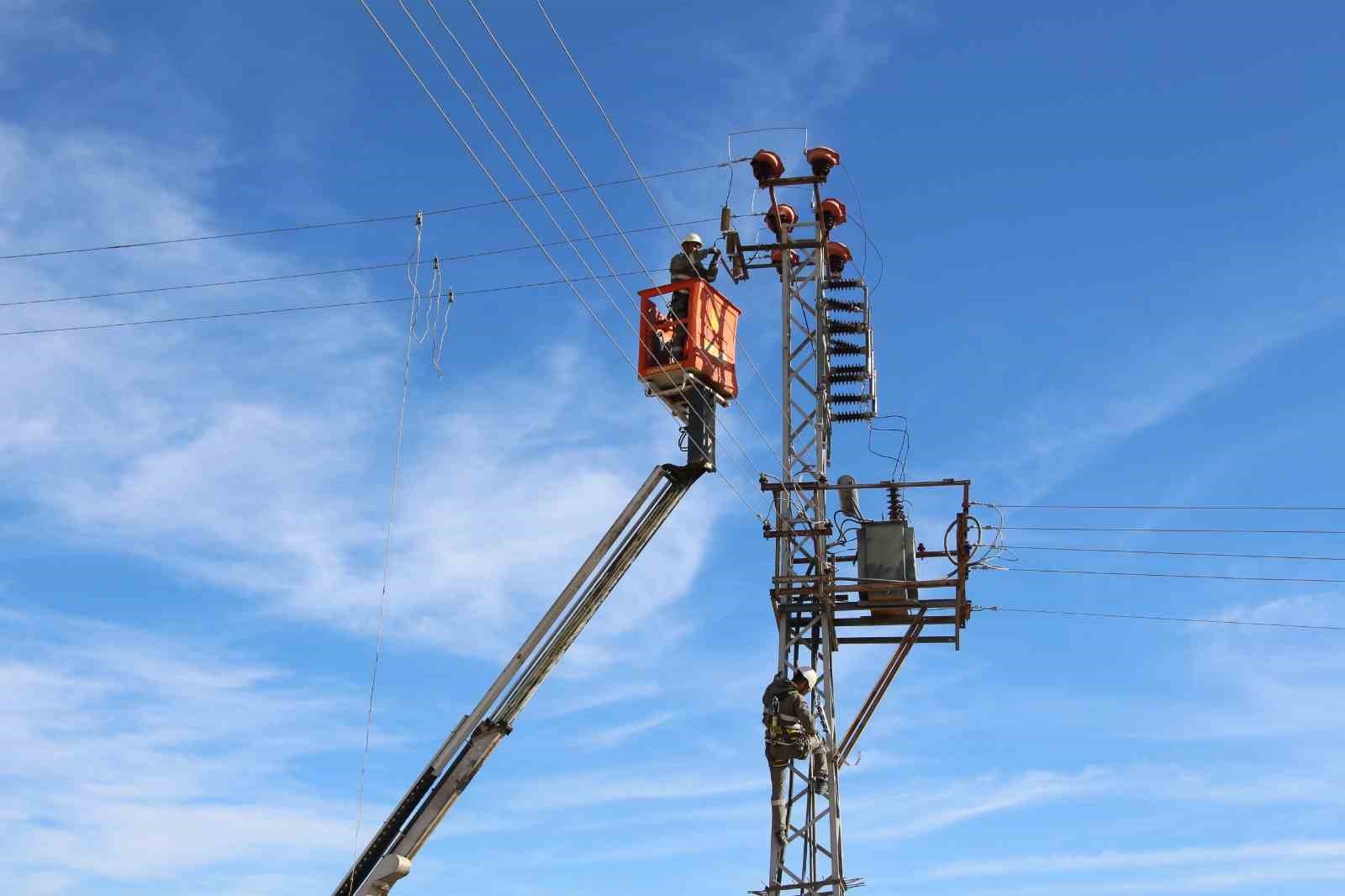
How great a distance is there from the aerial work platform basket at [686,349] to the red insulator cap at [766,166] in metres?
3.26

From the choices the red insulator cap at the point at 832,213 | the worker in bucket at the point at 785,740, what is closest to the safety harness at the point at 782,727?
the worker in bucket at the point at 785,740

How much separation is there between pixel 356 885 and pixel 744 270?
488 inches

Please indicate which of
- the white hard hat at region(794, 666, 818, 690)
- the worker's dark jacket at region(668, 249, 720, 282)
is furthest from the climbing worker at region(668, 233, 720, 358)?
the white hard hat at region(794, 666, 818, 690)

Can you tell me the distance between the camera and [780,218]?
26.4m

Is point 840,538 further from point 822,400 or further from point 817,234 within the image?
point 817,234

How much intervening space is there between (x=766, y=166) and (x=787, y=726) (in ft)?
33.6

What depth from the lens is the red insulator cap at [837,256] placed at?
26.8m

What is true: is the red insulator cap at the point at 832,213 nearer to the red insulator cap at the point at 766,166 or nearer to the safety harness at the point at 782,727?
the red insulator cap at the point at 766,166

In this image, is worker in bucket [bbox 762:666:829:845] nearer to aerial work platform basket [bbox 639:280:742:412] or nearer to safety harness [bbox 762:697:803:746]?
safety harness [bbox 762:697:803:746]

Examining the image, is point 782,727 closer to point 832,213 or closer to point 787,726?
point 787,726

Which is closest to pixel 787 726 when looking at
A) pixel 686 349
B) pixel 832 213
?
pixel 686 349

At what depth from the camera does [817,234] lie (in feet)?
86.4

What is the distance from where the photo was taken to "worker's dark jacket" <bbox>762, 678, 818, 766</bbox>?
22.5 m

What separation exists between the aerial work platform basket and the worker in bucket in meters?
4.92
